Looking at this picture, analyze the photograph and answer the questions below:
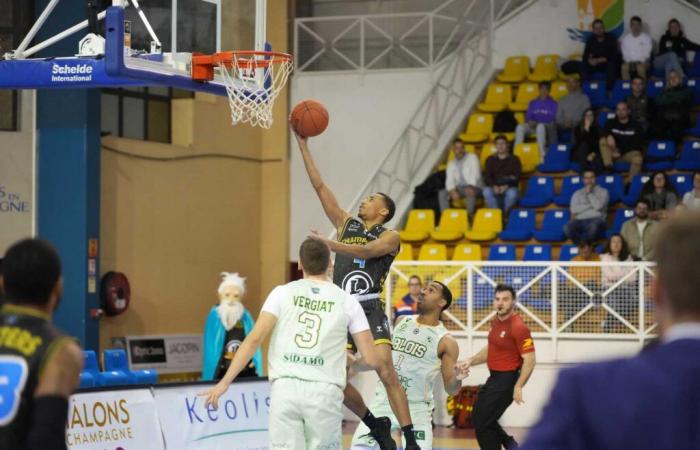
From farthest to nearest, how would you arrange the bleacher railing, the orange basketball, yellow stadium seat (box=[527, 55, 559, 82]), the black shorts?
yellow stadium seat (box=[527, 55, 559, 82])
the bleacher railing
the orange basketball
the black shorts

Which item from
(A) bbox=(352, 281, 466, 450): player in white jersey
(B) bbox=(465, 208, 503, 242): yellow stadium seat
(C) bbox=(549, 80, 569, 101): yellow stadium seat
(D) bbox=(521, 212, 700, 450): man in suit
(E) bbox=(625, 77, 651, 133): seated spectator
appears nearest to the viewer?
(D) bbox=(521, 212, 700, 450): man in suit

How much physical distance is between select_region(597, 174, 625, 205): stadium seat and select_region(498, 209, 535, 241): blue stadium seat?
3.88 ft

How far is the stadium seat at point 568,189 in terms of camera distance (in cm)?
1845

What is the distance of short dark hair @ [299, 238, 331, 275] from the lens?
7.18 meters

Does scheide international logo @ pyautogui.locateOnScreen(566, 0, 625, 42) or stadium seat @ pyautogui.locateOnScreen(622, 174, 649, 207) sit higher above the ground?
scheide international logo @ pyautogui.locateOnScreen(566, 0, 625, 42)

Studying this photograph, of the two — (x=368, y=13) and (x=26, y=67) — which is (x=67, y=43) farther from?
(x=368, y=13)

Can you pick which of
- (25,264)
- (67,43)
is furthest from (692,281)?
(67,43)

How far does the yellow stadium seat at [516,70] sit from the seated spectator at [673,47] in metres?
2.24

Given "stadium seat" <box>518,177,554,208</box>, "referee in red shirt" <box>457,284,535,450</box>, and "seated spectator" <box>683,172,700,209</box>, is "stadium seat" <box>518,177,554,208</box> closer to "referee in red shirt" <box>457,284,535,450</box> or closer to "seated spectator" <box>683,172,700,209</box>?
"seated spectator" <box>683,172,700,209</box>

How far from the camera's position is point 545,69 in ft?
67.1

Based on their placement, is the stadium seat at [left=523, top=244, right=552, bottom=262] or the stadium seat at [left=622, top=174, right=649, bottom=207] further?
the stadium seat at [left=622, top=174, right=649, bottom=207]

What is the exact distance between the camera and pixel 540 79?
2038 centimetres

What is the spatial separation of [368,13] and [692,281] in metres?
19.6

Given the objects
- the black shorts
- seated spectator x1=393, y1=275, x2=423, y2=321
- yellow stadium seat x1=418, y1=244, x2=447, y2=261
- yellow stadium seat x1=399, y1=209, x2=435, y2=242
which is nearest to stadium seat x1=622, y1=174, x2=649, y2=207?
yellow stadium seat x1=418, y1=244, x2=447, y2=261
